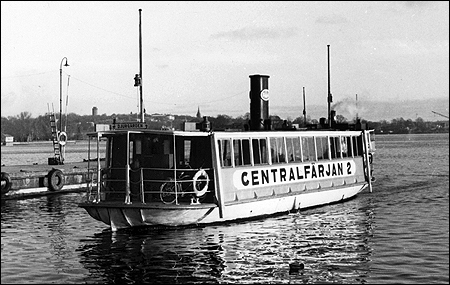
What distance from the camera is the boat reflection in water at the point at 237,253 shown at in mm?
15047

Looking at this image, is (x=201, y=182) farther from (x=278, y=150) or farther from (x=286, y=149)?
(x=286, y=149)

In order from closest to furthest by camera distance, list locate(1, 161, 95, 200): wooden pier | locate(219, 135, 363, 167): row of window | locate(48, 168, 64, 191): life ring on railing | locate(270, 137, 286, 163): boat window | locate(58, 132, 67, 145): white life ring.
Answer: locate(219, 135, 363, 167): row of window, locate(270, 137, 286, 163): boat window, locate(1, 161, 95, 200): wooden pier, locate(48, 168, 64, 191): life ring on railing, locate(58, 132, 67, 145): white life ring

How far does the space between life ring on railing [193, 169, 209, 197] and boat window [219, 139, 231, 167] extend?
101cm

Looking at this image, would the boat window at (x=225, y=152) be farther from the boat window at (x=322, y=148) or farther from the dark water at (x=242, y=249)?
the boat window at (x=322, y=148)

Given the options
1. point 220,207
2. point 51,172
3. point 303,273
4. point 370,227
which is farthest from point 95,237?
point 51,172

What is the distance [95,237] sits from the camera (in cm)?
2048

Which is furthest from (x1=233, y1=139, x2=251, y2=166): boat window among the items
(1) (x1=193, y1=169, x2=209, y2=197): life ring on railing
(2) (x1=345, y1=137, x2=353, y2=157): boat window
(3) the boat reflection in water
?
(2) (x1=345, y1=137, x2=353, y2=157): boat window

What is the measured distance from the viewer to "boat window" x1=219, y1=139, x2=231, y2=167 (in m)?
21.2

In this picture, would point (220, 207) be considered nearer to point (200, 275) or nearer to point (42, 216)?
point (200, 275)

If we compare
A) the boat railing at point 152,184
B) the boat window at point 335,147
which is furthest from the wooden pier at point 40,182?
the boat window at point 335,147

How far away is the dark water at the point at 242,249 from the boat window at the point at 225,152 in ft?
7.47

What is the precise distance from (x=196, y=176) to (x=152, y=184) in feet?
5.92

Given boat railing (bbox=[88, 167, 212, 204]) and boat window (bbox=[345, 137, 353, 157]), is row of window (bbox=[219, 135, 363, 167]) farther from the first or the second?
boat railing (bbox=[88, 167, 212, 204])

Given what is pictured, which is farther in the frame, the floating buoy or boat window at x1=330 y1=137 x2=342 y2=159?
boat window at x1=330 y1=137 x2=342 y2=159
